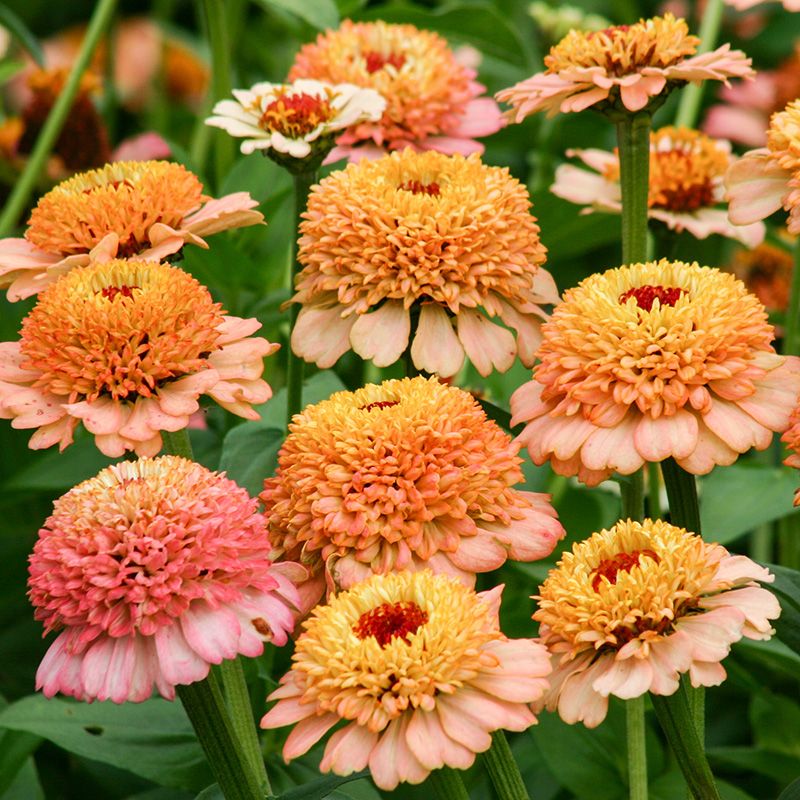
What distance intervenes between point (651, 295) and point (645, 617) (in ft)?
0.59

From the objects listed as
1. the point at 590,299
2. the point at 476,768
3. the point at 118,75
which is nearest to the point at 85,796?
the point at 476,768

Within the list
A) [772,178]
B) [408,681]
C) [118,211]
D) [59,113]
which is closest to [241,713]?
[408,681]

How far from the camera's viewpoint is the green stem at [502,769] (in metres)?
0.59

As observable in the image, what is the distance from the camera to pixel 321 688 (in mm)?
540

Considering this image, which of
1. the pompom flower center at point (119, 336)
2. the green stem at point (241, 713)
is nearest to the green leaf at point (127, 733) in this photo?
the green stem at point (241, 713)

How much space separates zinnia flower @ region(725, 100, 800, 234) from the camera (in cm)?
69

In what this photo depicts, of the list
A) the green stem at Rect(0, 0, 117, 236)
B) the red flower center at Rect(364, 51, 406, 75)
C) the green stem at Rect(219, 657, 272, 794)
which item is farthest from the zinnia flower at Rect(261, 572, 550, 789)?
the green stem at Rect(0, 0, 117, 236)

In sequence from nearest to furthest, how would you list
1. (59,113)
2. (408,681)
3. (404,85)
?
(408,681) < (404,85) < (59,113)

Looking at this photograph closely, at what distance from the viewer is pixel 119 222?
742 mm

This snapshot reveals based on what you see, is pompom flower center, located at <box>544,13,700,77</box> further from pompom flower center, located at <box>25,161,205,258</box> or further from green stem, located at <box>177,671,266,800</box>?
green stem, located at <box>177,671,266,800</box>

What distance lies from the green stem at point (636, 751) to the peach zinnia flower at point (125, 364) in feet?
0.83

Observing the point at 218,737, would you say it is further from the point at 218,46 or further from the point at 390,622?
the point at 218,46

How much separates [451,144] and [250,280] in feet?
0.59

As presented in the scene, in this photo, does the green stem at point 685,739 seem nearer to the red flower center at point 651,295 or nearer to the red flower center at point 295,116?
the red flower center at point 651,295
